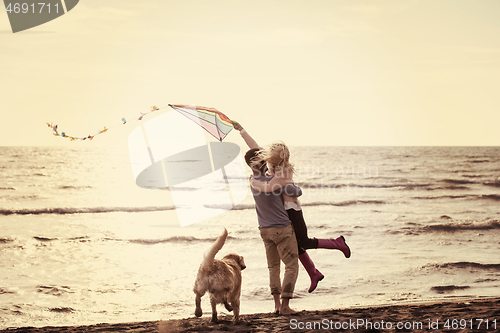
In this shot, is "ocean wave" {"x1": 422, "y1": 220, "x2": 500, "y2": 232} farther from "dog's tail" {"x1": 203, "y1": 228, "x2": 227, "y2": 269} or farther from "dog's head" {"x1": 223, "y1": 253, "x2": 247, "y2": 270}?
"dog's tail" {"x1": 203, "y1": 228, "x2": 227, "y2": 269}

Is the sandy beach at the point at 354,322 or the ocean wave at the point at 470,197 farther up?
the sandy beach at the point at 354,322

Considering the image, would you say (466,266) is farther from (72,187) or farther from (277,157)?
(72,187)

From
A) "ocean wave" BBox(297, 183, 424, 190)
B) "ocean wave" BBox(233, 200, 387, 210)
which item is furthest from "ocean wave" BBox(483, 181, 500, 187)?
"ocean wave" BBox(233, 200, 387, 210)

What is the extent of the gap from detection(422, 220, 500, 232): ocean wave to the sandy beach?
7.88m

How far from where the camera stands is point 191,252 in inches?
370

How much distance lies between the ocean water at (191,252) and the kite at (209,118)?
238cm

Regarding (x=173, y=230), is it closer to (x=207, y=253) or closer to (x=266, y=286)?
(x=266, y=286)

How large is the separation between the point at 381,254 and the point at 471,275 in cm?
197

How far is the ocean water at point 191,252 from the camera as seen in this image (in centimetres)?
612

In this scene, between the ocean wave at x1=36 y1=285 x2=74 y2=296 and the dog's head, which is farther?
the ocean wave at x1=36 y1=285 x2=74 y2=296

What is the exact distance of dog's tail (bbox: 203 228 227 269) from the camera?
3.73 m

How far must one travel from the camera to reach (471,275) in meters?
7.18

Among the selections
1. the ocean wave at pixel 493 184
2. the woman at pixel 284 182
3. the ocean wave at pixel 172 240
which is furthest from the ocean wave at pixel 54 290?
the ocean wave at pixel 493 184

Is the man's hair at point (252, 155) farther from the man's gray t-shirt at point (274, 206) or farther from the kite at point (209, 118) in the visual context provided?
the kite at point (209, 118)
